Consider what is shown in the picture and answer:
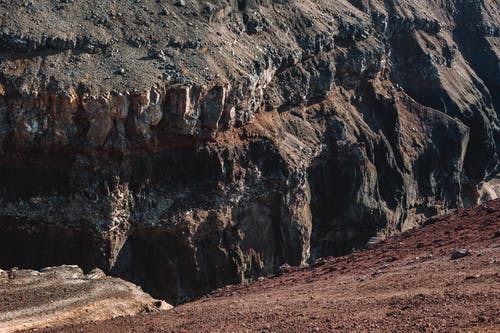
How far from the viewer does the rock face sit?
1118 inches

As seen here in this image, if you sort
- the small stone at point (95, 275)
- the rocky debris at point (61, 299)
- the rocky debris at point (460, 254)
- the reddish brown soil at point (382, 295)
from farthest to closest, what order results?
the small stone at point (95, 275) < the rocky debris at point (61, 299) < the rocky debris at point (460, 254) < the reddish brown soil at point (382, 295)

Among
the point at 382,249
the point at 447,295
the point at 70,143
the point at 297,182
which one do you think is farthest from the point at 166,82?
the point at 447,295

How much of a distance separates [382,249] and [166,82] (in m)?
13.6

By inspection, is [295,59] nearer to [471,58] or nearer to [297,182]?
[297,182]

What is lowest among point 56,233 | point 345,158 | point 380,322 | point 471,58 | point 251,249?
point 380,322

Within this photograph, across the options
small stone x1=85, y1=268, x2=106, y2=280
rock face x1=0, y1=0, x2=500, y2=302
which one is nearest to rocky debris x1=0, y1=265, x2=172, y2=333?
small stone x1=85, y1=268, x2=106, y2=280

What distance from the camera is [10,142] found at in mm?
27953

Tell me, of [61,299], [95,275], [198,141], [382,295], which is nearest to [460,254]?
[382,295]

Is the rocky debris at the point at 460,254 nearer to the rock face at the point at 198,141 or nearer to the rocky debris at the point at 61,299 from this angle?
the rocky debris at the point at 61,299

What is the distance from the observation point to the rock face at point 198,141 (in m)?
28.4

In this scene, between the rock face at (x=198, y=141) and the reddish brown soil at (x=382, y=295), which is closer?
the reddish brown soil at (x=382, y=295)

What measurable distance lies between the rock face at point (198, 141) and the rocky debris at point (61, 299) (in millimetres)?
5939

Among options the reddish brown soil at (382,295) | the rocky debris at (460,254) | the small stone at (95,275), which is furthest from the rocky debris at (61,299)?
the rocky debris at (460,254)

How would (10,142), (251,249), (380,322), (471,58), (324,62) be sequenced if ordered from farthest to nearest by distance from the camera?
(471,58) → (324,62) → (251,249) → (10,142) → (380,322)
